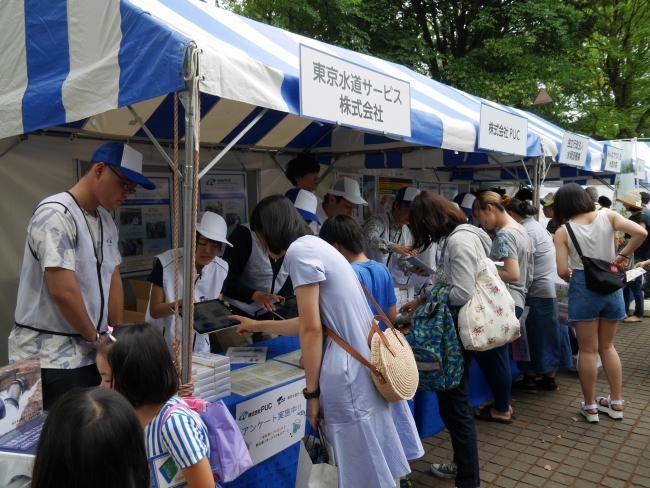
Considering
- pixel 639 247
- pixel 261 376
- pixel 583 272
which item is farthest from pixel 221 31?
pixel 639 247

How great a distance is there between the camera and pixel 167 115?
12.0ft

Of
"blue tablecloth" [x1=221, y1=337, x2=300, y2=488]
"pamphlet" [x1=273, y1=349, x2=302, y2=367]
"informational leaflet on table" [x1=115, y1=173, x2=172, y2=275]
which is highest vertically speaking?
"informational leaflet on table" [x1=115, y1=173, x2=172, y2=275]

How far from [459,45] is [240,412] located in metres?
14.1

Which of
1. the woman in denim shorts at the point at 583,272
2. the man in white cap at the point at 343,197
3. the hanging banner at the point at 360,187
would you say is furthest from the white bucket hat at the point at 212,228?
the hanging banner at the point at 360,187

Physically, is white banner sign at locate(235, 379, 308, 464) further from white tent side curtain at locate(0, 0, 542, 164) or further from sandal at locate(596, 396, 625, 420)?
sandal at locate(596, 396, 625, 420)

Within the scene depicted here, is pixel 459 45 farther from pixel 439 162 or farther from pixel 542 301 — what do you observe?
pixel 542 301

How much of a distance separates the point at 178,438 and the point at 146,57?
4.45 ft

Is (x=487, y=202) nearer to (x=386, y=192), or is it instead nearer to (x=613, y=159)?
(x=386, y=192)

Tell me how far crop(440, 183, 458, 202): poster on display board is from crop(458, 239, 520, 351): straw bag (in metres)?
4.72

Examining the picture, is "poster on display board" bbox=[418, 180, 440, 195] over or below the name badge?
over

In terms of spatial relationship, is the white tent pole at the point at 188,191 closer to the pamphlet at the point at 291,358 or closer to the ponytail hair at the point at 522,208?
the pamphlet at the point at 291,358

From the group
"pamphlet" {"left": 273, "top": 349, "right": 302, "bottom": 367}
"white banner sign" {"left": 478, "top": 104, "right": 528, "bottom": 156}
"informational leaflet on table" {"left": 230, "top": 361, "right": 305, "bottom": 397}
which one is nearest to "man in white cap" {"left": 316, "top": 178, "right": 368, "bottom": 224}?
"white banner sign" {"left": 478, "top": 104, "right": 528, "bottom": 156}

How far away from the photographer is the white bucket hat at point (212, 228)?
8.46 ft

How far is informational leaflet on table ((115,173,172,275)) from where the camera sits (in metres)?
3.75
